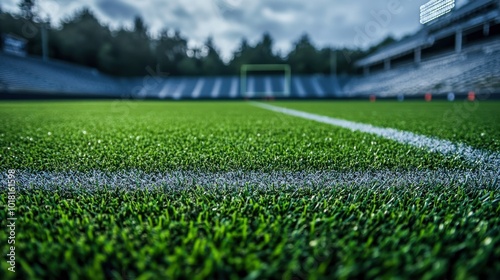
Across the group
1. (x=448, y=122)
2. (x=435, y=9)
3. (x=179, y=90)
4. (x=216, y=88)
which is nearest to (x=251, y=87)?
(x=216, y=88)

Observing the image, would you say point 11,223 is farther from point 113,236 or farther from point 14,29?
point 14,29

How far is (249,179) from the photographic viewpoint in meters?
1.08

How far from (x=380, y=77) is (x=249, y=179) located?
80.3ft

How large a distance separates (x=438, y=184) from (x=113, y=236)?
1049 millimetres

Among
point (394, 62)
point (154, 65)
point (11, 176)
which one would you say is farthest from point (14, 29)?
point (394, 62)

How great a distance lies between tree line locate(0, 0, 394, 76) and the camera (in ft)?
85.7

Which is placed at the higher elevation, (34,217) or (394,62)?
(394,62)

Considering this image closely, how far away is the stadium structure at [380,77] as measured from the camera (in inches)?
533

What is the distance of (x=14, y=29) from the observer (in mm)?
22891

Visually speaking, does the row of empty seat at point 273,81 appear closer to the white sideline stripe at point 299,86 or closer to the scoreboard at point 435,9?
the white sideline stripe at point 299,86

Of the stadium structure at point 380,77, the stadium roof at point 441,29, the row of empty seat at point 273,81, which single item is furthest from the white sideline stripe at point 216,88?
the stadium roof at point 441,29

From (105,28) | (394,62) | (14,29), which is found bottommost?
(394,62)

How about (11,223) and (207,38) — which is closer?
(11,223)

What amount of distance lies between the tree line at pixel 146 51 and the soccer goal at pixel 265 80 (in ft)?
6.59
